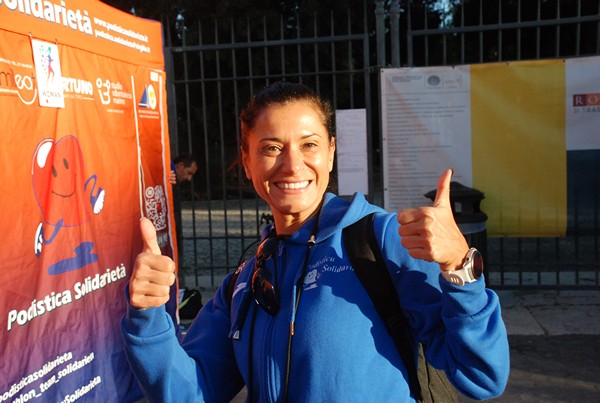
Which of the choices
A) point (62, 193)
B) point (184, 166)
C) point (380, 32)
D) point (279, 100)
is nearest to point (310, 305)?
point (279, 100)

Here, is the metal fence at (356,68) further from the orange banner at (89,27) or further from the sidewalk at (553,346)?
the orange banner at (89,27)

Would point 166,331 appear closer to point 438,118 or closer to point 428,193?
point 428,193

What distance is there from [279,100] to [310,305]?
595 mm

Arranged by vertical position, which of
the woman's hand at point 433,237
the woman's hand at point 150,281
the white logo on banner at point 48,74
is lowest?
the woman's hand at point 150,281

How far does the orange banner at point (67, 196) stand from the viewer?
2879mm

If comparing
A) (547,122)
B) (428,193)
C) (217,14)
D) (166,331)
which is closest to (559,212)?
(547,122)

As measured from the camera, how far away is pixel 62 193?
3.24 metres

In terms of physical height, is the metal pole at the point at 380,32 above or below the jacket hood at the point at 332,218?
above

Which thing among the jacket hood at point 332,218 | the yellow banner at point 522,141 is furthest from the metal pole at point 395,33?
the jacket hood at point 332,218

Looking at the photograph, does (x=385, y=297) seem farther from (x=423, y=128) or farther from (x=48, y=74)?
(x=423, y=128)

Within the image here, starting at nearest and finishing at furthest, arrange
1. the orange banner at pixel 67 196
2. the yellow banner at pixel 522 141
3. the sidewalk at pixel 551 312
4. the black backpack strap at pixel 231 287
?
the black backpack strap at pixel 231 287 < the orange banner at pixel 67 196 < the sidewalk at pixel 551 312 < the yellow banner at pixel 522 141

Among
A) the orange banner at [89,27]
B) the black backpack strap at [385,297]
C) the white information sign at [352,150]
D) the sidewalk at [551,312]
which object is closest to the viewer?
the black backpack strap at [385,297]

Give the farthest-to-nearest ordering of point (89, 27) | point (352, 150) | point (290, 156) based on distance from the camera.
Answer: point (352, 150), point (89, 27), point (290, 156)

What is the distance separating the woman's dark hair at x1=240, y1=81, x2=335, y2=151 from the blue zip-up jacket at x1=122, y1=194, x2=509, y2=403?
33cm
